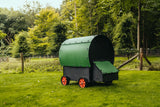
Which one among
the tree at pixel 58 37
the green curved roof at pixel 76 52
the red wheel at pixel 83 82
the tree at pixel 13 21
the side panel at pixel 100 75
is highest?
Answer: the tree at pixel 13 21

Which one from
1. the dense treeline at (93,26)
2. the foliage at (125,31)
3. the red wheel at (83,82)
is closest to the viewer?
the red wheel at (83,82)

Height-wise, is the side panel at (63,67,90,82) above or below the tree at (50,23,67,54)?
below

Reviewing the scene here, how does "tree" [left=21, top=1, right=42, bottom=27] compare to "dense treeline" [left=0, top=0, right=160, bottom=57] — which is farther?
"tree" [left=21, top=1, right=42, bottom=27]

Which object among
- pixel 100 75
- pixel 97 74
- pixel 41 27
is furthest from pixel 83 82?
pixel 41 27

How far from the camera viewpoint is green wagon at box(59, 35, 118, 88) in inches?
289

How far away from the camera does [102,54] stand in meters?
8.09

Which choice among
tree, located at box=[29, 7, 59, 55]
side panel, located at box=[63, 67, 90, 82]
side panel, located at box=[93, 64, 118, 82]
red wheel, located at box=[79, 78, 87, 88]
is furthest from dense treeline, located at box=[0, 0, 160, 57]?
red wheel, located at box=[79, 78, 87, 88]

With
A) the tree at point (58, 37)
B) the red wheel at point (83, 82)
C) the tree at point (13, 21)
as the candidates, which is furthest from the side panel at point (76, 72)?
the tree at point (13, 21)

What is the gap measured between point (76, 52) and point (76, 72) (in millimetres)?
967

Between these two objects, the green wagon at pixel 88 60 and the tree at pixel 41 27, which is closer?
the green wagon at pixel 88 60

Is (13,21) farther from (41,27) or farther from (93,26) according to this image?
(93,26)

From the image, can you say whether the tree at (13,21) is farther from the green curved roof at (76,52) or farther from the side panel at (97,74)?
the side panel at (97,74)

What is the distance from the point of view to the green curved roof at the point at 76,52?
24.4 ft

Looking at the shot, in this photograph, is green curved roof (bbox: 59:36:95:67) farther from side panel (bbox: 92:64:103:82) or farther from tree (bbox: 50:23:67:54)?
tree (bbox: 50:23:67:54)
